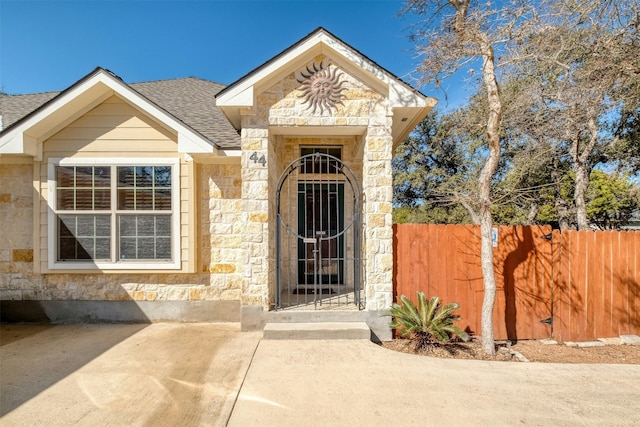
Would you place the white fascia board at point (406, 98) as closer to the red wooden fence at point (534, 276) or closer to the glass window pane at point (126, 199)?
the red wooden fence at point (534, 276)

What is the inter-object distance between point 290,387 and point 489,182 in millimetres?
3885

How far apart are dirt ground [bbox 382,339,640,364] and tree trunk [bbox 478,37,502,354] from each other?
229 mm

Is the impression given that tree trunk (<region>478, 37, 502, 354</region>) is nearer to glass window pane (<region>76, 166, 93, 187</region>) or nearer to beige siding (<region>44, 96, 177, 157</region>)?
beige siding (<region>44, 96, 177, 157</region>)

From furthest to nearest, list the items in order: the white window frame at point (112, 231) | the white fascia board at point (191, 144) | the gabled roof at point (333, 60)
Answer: the white window frame at point (112, 231)
the white fascia board at point (191, 144)
the gabled roof at point (333, 60)

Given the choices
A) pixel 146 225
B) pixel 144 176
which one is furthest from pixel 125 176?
pixel 146 225

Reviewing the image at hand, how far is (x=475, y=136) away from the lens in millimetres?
16797

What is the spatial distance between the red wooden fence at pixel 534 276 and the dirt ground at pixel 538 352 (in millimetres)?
249

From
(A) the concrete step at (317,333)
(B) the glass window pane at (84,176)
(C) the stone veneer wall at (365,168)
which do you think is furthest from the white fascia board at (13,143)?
(A) the concrete step at (317,333)

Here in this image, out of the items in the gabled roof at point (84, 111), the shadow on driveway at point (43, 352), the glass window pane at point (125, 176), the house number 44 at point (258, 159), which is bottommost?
the shadow on driveway at point (43, 352)

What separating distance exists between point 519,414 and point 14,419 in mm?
4716

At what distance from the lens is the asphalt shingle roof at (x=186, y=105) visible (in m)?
6.26

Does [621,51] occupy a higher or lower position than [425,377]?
higher

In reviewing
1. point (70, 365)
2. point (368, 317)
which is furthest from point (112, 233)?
point (368, 317)

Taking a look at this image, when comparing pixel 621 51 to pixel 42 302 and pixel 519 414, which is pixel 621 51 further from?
pixel 42 302
